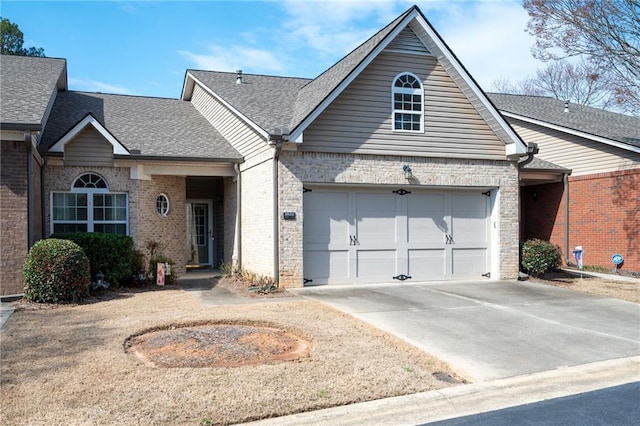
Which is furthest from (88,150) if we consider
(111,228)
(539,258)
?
(539,258)

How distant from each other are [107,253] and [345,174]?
601 centimetres

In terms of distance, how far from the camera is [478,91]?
14492 mm

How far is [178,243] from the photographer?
16.3 m

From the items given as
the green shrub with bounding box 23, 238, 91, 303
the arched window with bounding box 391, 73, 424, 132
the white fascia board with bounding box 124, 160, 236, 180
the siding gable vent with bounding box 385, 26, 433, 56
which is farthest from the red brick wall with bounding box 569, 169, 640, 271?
the green shrub with bounding box 23, 238, 91, 303

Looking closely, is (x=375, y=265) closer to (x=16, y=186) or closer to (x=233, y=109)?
(x=233, y=109)

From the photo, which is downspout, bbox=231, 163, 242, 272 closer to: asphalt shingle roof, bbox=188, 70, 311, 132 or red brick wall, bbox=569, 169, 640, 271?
asphalt shingle roof, bbox=188, 70, 311, 132

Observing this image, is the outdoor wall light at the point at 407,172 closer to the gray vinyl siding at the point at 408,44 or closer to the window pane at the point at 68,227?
the gray vinyl siding at the point at 408,44

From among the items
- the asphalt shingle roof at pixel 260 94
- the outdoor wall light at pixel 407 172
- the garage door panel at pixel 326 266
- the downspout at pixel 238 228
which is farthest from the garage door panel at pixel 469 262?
the downspout at pixel 238 228

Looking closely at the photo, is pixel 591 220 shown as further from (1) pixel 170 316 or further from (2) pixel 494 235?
(1) pixel 170 316

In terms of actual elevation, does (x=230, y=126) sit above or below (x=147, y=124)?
below

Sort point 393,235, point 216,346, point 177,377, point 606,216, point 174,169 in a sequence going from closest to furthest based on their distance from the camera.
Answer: point 177,377
point 216,346
point 393,235
point 174,169
point 606,216

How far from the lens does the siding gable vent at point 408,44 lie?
14.1 m

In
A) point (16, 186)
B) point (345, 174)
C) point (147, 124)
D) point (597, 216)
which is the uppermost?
point (147, 124)

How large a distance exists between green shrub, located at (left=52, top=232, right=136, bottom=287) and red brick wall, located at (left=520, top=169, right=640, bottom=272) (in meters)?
14.5
